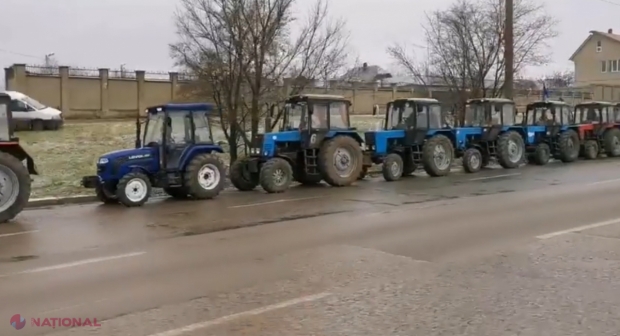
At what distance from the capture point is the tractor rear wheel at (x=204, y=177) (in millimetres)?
16031

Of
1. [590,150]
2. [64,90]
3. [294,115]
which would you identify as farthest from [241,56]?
[64,90]

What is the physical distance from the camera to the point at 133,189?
15.3 metres

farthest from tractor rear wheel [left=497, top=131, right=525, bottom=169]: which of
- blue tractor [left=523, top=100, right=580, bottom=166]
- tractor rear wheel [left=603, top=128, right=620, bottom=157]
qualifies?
tractor rear wheel [left=603, top=128, right=620, bottom=157]

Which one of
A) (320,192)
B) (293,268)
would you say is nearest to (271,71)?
(320,192)

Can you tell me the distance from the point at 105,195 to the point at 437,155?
9.96 metres

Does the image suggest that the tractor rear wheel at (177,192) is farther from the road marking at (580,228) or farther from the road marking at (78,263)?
the road marking at (580,228)

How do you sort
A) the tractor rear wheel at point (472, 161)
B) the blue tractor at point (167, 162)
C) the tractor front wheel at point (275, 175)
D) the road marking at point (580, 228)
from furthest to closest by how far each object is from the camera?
the tractor rear wheel at point (472, 161) < the tractor front wheel at point (275, 175) < the blue tractor at point (167, 162) < the road marking at point (580, 228)

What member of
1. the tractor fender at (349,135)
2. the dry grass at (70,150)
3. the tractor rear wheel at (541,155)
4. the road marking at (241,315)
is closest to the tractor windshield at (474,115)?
the tractor rear wheel at (541,155)

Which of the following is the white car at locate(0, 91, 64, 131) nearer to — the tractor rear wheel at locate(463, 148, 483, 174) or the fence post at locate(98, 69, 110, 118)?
the fence post at locate(98, 69, 110, 118)

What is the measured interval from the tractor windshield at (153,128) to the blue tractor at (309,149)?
2573mm

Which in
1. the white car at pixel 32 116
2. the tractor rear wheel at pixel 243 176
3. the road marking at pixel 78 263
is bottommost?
the road marking at pixel 78 263

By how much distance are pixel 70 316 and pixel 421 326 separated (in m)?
3.14

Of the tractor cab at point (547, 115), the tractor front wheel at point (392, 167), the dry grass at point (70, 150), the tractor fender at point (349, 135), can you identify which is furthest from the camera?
the tractor cab at point (547, 115)

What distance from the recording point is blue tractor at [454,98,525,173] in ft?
78.5
